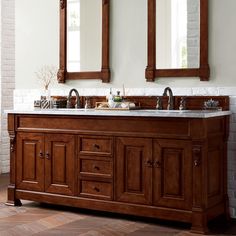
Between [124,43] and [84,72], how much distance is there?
1.77ft

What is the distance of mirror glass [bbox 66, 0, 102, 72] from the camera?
564 centimetres

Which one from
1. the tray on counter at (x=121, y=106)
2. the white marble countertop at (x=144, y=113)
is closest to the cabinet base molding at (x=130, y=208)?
the white marble countertop at (x=144, y=113)

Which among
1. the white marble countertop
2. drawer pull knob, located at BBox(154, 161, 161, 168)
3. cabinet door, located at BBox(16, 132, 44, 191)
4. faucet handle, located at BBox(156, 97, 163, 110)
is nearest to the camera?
the white marble countertop

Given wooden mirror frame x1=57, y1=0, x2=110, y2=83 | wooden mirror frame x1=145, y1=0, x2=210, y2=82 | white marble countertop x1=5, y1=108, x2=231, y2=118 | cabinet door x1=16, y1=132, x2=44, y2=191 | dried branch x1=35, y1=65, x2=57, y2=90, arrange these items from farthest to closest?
1. dried branch x1=35, y1=65, x2=57, y2=90
2. wooden mirror frame x1=57, y1=0, x2=110, y2=83
3. cabinet door x1=16, y1=132, x2=44, y2=191
4. wooden mirror frame x1=145, y1=0, x2=210, y2=82
5. white marble countertop x1=5, y1=108, x2=231, y2=118

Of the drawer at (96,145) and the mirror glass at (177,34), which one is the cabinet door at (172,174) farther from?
the mirror glass at (177,34)

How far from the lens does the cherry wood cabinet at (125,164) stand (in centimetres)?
446

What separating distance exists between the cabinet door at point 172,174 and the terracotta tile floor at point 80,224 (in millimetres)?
233

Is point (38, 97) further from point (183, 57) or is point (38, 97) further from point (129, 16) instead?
point (183, 57)

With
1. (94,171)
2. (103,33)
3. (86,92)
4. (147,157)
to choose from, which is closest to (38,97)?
(86,92)

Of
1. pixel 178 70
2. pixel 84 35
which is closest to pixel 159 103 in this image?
pixel 178 70

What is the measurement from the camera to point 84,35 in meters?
5.73

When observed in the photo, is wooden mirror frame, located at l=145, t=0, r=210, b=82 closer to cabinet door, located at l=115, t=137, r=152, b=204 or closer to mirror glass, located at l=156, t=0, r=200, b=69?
mirror glass, located at l=156, t=0, r=200, b=69

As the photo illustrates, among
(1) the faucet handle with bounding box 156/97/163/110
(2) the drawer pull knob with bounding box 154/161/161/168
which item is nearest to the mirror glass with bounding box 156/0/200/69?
(1) the faucet handle with bounding box 156/97/163/110

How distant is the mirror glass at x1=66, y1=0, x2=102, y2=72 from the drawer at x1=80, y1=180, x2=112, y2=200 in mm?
1277
